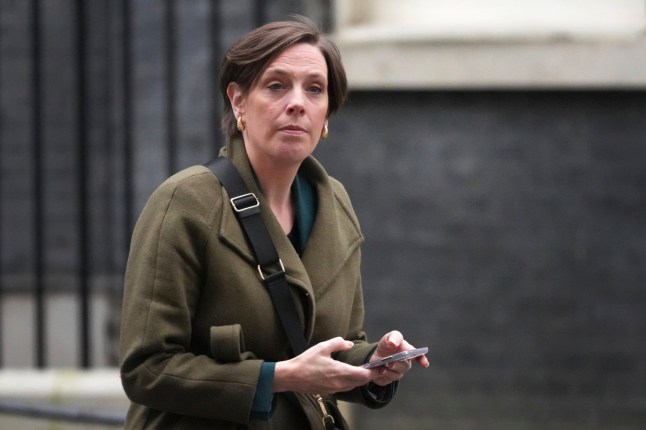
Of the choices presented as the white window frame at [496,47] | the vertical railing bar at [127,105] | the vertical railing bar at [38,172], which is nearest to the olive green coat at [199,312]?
the vertical railing bar at [127,105]

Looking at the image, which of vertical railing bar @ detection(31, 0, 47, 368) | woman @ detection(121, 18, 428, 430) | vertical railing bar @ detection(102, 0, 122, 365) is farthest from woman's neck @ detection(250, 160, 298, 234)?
vertical railing bar @ detection(102, 0, 122, 365)

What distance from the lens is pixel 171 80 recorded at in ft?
20.6

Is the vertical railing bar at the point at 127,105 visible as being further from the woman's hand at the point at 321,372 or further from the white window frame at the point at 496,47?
the woman's hand at the point at 321,372

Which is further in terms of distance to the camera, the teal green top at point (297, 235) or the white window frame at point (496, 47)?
the white window frame at point (496, 47)

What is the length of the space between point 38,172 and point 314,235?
10.8 feet

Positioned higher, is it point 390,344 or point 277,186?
point 277,186

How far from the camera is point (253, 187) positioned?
3156 millimetres

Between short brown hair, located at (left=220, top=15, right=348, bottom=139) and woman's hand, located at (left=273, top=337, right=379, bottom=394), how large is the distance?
585 mm

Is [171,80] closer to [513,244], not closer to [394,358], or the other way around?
[513,244]

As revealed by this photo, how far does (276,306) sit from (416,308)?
3744 mm

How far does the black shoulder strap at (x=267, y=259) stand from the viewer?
10.1 feet

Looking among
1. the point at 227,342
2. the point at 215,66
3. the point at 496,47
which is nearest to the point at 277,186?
the point at 227,342

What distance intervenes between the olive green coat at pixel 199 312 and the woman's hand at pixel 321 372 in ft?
0.23

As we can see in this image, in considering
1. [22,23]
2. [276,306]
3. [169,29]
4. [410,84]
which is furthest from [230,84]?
[22,23]
